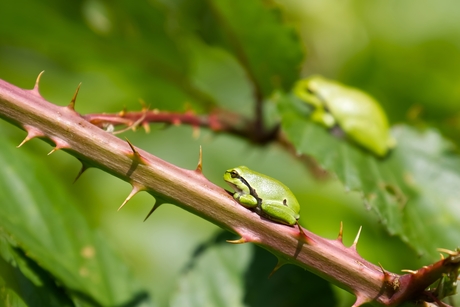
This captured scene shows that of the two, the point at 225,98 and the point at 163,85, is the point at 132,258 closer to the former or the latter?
the point at 163,85

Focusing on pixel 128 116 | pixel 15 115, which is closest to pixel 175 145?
pixel 128 116

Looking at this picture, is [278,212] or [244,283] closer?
[278,212]

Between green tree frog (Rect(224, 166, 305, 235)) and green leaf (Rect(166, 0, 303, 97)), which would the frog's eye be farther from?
green leaf (Rect(166, 0, 303, 97))

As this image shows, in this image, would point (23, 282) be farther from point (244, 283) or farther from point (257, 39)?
point (257, 39)

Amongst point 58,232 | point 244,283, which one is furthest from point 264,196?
point 58,232

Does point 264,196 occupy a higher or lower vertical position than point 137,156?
higher
